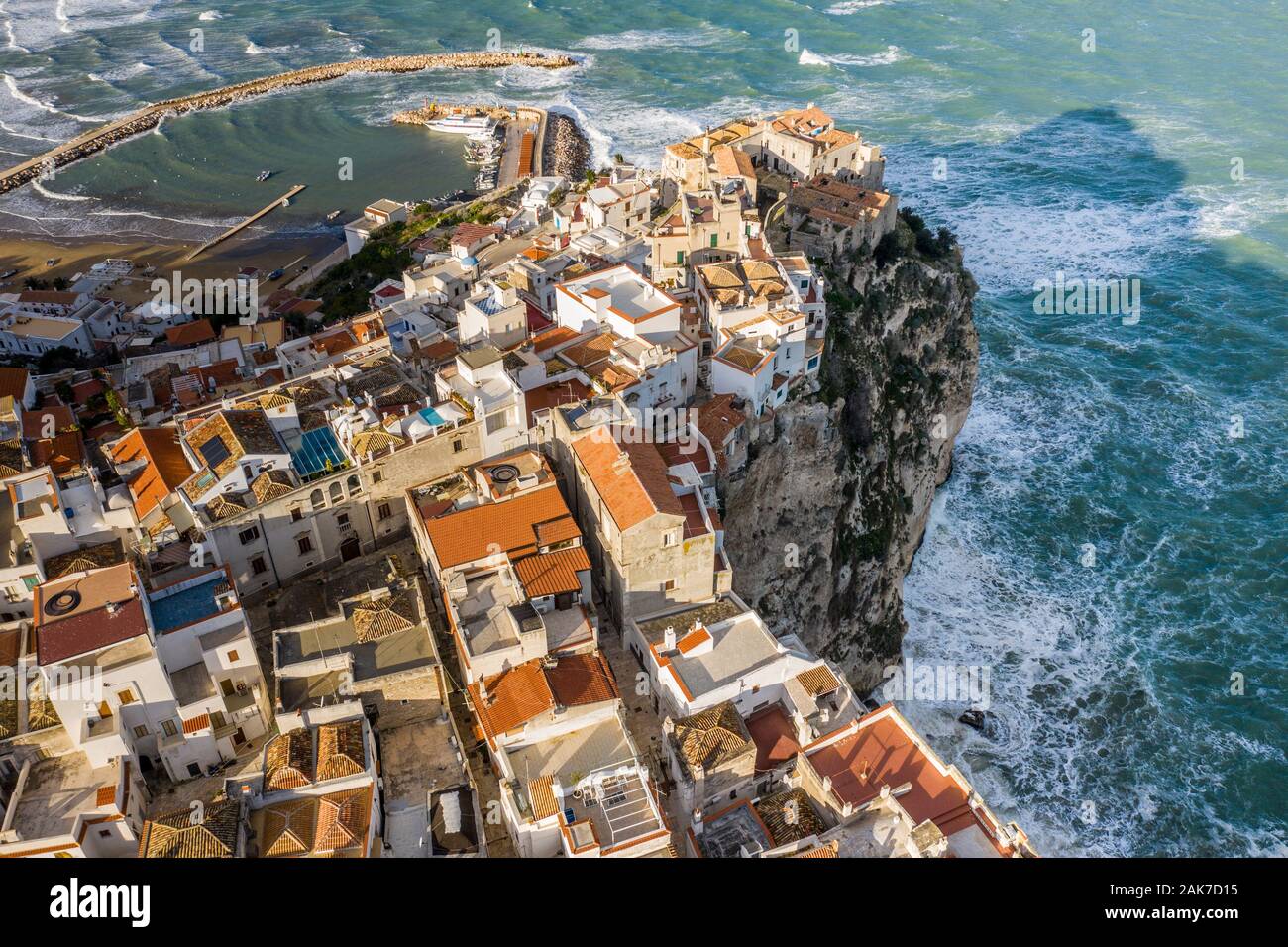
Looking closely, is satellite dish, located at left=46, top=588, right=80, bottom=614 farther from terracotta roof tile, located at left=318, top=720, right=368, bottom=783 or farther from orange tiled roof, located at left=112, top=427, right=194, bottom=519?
terracotta roof tile, located at left=318, top=720, right=368, bottom=783

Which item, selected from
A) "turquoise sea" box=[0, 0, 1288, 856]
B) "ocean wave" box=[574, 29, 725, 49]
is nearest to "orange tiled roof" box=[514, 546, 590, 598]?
"turquoise sea" box=[0, 0, 1288, 856]

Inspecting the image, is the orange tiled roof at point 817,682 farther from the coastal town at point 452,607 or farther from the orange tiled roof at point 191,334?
the orange tiled roof at point 191,334

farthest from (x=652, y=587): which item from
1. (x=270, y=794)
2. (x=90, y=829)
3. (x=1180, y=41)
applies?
(x=1180, y=41)

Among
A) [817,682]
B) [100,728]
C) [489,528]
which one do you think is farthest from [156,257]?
[817,682]

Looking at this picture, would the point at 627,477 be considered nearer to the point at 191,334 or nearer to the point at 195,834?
the point at 195,834

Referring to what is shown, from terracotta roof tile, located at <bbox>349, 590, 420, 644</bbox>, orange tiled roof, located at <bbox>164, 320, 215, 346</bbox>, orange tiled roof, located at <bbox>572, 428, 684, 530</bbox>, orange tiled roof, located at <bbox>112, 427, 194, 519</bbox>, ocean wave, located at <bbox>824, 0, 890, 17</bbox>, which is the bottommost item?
orange tiled roof, located at <bbox>164, 320, 215, 346</bbox>

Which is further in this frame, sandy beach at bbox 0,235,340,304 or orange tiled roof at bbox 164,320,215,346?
sandy beach at bbox 0,235,340,304
